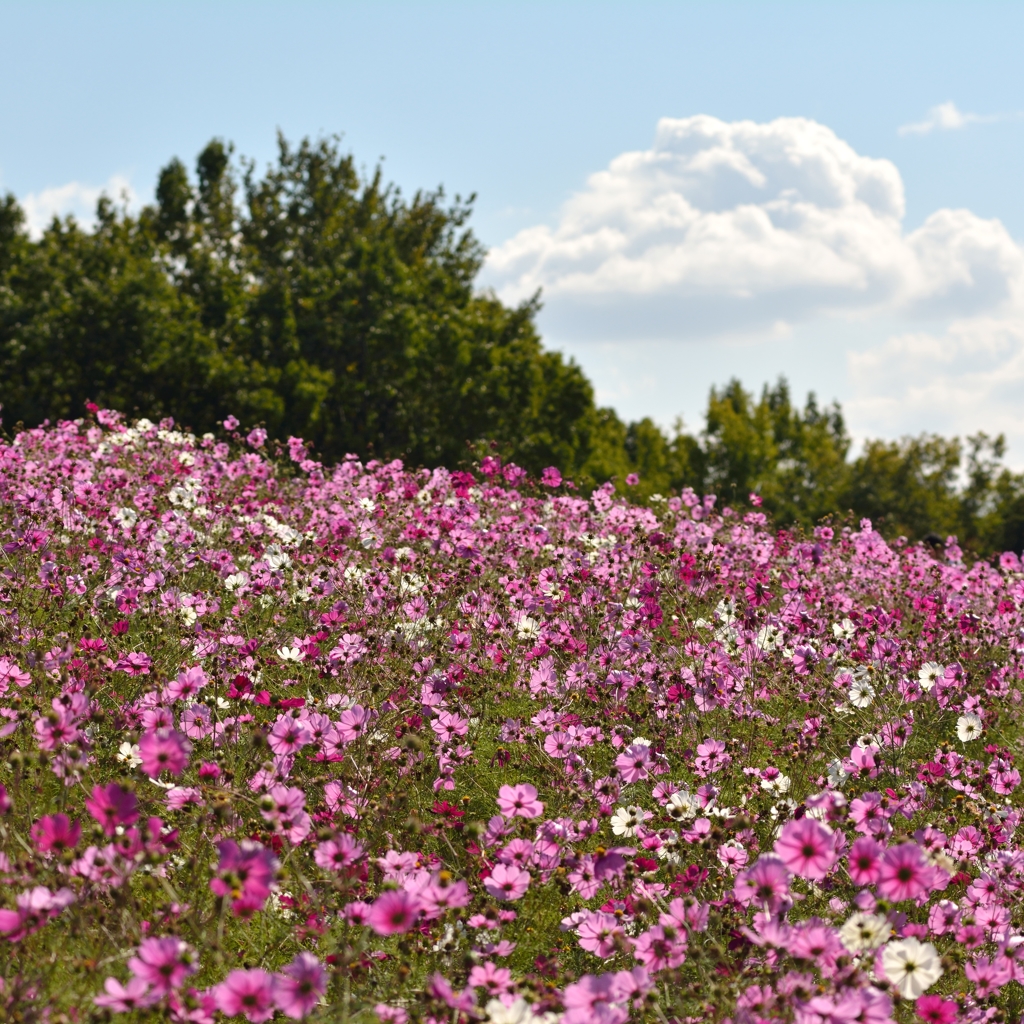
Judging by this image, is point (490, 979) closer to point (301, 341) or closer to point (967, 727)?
point (967, 727)

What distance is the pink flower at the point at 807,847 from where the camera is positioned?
2.63 metres

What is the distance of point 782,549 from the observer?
961cm

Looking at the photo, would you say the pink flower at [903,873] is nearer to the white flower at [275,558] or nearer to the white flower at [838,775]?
the white flower at [838,775]

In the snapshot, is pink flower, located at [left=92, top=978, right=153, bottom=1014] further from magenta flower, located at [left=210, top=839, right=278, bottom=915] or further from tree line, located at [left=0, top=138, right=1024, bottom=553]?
tree line, located at [left=0, top=138, right=1024, bottom=553]

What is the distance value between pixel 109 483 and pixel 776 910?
6.58 m

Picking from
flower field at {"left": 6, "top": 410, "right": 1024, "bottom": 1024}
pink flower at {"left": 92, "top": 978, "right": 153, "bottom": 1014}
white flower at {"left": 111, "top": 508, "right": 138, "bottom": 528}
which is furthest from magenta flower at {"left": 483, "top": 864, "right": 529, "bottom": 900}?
white flower at {"left": 111, "top": 508, "right": 138, "bottom": 528}

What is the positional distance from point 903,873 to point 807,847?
0.82 feet

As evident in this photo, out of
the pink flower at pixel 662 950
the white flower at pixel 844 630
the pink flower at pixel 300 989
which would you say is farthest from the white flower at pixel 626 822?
the white flower at pixel 844 630

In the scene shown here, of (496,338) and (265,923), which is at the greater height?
(496,338)

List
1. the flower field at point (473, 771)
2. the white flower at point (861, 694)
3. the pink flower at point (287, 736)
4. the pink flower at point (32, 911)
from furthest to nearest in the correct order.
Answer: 1. the white flower at point (861, 694)
2. the pink flower at point (287, 736)
3. the flower field at point (473, 771)
4. the pink flower at point (32, 911)

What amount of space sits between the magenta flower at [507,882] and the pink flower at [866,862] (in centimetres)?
110

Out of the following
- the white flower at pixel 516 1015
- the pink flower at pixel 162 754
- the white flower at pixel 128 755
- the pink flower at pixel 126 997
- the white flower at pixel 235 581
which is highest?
the white flower at pixel 235 581

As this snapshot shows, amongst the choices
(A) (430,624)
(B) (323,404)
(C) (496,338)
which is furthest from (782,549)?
(C) (496,338)

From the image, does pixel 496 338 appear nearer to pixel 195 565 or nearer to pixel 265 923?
pixel 195 565
